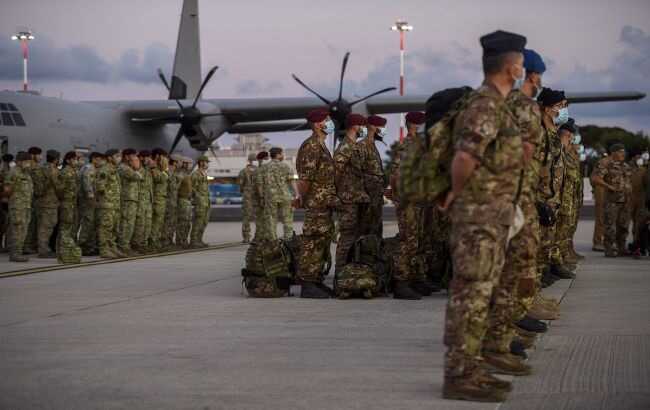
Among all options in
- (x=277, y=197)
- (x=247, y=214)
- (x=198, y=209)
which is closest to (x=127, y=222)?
(x=198, y=209)

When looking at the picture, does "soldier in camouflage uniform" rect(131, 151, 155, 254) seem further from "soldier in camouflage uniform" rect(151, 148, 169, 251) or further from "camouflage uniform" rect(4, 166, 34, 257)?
"camouflage uniform" rect(4, 166, 34, 257)

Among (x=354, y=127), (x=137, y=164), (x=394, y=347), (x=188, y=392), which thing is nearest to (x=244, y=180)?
(x=137, y=164)

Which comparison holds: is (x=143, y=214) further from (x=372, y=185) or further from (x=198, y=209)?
(x=372, y=185)

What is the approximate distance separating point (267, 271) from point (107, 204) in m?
6.09

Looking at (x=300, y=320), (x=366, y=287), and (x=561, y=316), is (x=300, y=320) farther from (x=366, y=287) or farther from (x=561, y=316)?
(x=561, y=316)

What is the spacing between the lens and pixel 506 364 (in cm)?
524

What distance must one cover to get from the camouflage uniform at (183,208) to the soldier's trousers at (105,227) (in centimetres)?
233

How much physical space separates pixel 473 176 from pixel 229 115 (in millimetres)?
24571

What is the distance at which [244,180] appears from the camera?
19016mm

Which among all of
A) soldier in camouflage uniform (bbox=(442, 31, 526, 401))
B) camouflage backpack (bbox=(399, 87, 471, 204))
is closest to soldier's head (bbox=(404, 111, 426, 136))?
camouflage backpack (bbox=(399, 87, 471, 204))

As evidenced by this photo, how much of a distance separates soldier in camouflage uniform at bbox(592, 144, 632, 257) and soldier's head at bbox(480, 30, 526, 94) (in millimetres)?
10185

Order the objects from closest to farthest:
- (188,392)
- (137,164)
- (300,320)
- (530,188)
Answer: (188,392)
(530,188)
(300,320)
(137,164)

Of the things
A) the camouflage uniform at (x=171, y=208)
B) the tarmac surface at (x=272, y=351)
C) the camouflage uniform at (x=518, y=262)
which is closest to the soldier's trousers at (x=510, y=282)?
the camouflage uniform at (x=518, y=262)

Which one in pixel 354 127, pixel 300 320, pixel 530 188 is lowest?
pixel 300 320
